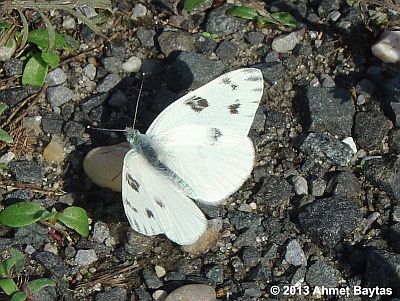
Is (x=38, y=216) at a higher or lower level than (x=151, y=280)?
higher

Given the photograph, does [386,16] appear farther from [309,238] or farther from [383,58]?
[309,238]

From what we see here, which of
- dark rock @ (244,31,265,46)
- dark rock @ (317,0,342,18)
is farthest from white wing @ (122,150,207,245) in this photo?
dark rock @ (317,0,342,18)

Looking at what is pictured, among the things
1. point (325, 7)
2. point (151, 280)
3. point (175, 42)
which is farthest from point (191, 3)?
point (151, 280)

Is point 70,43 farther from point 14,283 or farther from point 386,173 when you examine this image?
point 386,173

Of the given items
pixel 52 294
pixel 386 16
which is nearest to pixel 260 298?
pixel 52 294

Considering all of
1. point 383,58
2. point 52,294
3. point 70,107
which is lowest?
point 52,294

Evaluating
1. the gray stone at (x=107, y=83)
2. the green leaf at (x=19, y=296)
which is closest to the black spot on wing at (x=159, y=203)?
the green leaf at (x=19, y=296)
